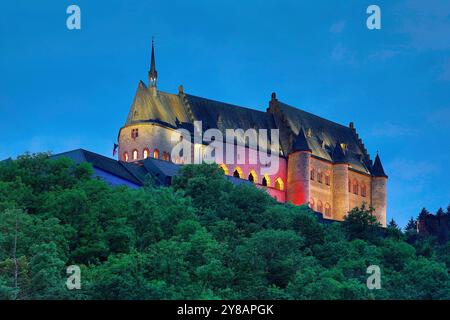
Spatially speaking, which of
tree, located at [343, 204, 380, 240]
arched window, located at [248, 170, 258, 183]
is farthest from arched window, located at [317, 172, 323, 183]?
tree, located at [343, 204, 380, 240]

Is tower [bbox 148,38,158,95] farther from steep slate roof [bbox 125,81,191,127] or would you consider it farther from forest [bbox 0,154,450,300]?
forest [bbox 0,154,450,300]

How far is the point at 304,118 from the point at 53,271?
3356 inches

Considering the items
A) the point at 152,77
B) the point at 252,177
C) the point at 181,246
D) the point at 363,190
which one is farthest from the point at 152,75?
the point at 181,246

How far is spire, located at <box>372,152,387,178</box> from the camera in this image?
5049 inches

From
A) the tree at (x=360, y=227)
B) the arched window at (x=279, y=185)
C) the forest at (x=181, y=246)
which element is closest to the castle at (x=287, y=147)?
the arched window at (x=279, y=185)

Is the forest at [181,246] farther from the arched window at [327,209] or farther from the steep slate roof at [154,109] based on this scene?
the arched window at [327,209]

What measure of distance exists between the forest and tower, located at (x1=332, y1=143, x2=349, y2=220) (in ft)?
110

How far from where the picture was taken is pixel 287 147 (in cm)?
11962

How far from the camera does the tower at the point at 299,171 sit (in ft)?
373

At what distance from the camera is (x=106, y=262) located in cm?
5300
